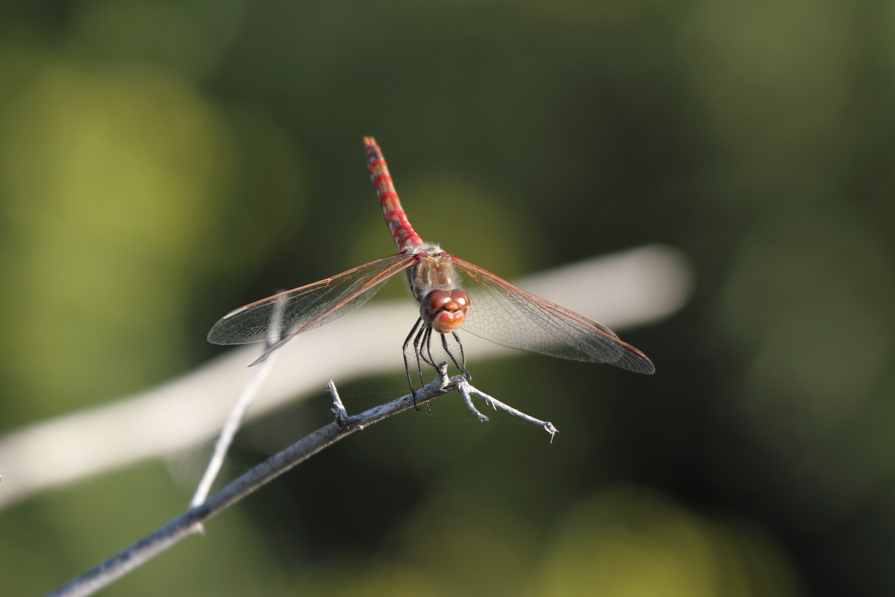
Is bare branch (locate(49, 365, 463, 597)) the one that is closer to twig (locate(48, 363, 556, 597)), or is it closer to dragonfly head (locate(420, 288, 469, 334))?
twig (locate(48, 363, 556, 597))

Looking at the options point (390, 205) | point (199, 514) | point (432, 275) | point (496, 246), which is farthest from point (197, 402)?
point (496, 246)

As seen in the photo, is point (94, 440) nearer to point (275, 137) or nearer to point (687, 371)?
point (275, 137)

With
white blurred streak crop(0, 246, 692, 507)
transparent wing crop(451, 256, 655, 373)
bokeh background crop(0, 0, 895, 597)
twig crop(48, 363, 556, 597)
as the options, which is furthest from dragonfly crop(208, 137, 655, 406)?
bokeh background crop(0, 0, 895, 597)

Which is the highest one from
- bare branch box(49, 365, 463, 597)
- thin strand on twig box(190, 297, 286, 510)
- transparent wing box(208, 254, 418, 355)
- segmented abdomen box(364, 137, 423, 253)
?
segmented abdomen box(364, 137, 423, 253)

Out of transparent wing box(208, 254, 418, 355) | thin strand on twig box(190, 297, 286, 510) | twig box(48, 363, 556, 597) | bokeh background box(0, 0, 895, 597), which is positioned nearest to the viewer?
twig box(48, 363, 556, 597)

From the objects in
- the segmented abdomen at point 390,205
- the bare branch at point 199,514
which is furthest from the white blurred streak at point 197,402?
the bare branch at point 199,514

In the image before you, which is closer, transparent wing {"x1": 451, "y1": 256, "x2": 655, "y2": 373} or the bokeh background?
transparent wing {"x1": 451, "y1": 256, "x2": 655, "y2": 373}

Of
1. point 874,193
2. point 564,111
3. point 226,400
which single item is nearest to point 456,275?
point 226,400
